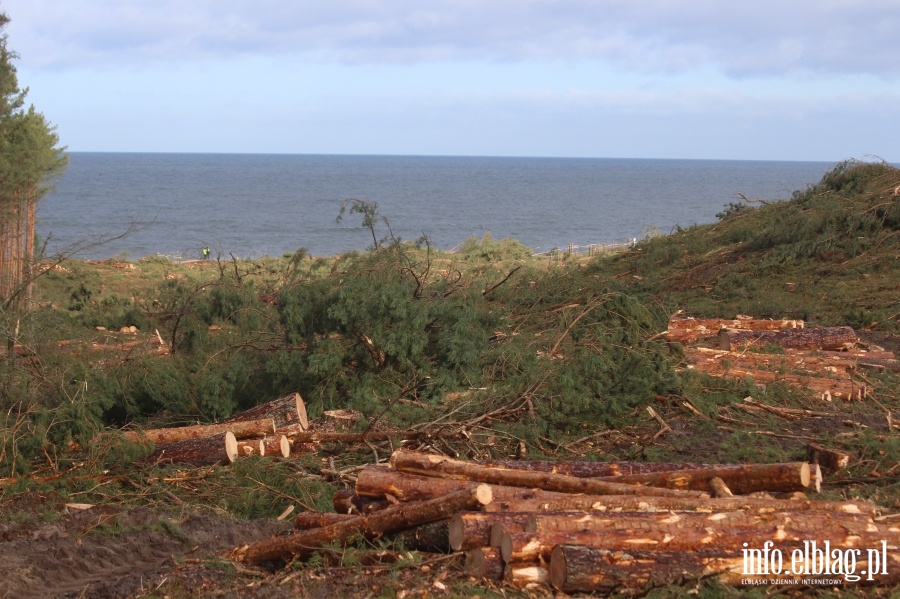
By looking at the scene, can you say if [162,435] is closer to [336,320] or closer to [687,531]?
[336,320]

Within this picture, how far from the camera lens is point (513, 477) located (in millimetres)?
5727

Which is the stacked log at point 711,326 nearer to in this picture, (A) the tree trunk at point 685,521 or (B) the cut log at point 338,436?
(B) the cut log at point 338,436

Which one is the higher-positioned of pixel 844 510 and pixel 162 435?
pixel 844 510

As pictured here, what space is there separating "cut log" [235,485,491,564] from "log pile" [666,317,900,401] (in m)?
5.58

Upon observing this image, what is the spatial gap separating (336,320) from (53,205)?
7355 cm

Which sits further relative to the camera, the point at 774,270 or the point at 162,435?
the point at 774,270

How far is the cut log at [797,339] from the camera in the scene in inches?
448

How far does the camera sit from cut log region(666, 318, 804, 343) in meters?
12.3

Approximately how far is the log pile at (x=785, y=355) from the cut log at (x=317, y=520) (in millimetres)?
5601

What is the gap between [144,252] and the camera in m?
42.9

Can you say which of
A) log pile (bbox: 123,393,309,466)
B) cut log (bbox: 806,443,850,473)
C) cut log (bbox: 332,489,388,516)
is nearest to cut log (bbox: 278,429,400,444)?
log pile (bbox: 123,393,309,466)

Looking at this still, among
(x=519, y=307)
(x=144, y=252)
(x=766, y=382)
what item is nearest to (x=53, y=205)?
(x=144, y=252)

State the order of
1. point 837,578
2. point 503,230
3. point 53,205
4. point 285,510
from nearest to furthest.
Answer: point 837,578
point 285,510
point 503,230
point 53,205

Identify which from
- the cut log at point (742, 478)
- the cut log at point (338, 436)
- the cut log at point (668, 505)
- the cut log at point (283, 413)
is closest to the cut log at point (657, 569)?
the cut log at point (668, 505)
